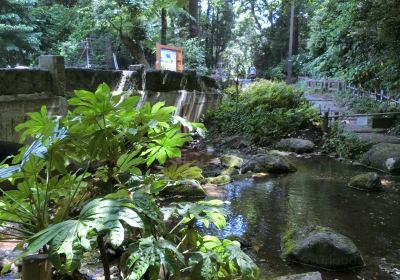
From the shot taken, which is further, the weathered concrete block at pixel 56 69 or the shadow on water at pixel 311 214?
the weathered concrete block at pixel 56 69

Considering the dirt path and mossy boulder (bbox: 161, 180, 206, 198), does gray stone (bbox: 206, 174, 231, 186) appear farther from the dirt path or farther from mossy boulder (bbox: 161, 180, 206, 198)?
the dirt path

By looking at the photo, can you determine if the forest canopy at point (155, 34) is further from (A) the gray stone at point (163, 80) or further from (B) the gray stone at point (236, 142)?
(B) the gray stone at point (236, 142)

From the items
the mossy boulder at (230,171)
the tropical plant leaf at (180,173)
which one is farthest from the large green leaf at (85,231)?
the mossy boulder at (230,171)

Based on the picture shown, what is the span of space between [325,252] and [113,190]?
3.11 metres

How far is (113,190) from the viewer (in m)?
2.28

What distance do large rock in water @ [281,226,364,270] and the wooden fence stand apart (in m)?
11.2

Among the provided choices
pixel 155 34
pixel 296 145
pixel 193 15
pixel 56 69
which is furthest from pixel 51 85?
pixel 193 15

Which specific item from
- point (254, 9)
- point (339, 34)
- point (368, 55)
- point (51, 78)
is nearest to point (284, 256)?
point (51, 78)

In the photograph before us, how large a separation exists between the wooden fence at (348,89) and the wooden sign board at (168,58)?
7.48 m

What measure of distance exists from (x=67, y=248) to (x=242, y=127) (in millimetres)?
12605

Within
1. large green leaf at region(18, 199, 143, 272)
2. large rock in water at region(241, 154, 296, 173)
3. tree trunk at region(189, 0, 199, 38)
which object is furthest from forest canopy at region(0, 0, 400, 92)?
large green leaf at region(18, 199, 143, 272)

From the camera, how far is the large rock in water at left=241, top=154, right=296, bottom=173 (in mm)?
9414

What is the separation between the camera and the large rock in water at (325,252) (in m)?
4.59

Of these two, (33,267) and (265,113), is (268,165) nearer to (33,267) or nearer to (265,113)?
(265,113)
